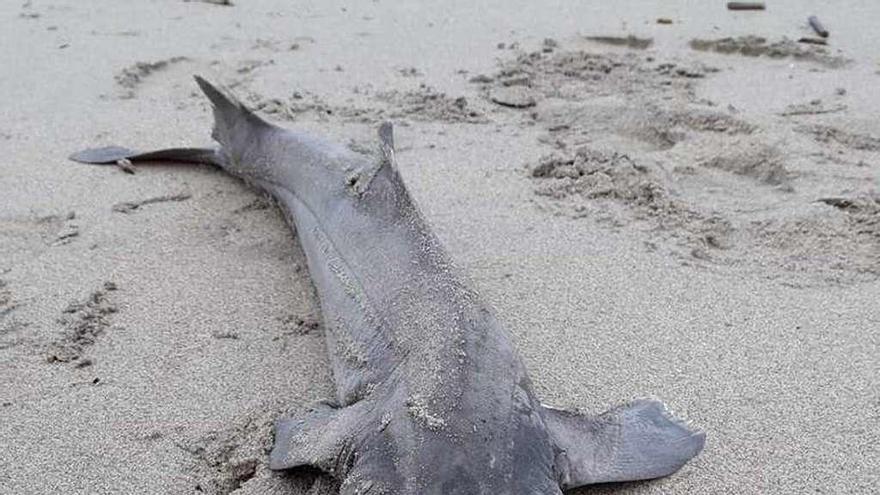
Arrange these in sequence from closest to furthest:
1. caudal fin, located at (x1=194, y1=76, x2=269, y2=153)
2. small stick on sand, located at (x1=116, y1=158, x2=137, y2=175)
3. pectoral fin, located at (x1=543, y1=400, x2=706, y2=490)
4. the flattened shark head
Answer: the flattened shark head → pectoral fin, located at (x1=543, y1=400, x2=706, y2=490) → caudal fin, located at (x1=194, y1=76, x2=269, y2=153) → small stick on sand, located at (x1=116, y1=158, x2=137, y2=175)

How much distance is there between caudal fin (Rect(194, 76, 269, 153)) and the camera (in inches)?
145

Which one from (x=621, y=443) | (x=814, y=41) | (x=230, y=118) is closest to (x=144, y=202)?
(x=230, y=118)

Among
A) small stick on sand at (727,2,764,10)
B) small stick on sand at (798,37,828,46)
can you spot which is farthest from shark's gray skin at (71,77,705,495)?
small stick on sand at (727,2,764,10)

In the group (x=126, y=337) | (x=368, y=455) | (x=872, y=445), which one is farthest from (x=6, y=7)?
(x=872, y=445)

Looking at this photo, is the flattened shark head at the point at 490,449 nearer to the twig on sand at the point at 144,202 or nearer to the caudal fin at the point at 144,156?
the twig on sand at the point at 144,202

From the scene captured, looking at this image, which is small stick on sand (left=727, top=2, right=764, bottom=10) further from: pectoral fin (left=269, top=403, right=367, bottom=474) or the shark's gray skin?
pectoral fin (left=269, top=403, right=367, bottom=474)

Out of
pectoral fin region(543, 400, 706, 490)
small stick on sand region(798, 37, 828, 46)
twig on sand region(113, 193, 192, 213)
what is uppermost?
small stick on sand region(798, 37, 828, 46)

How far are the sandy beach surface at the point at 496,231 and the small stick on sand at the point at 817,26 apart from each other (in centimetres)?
10

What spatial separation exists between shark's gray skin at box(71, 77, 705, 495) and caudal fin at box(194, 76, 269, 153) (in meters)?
0.99

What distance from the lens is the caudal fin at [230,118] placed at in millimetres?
3689

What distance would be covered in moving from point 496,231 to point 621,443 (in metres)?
1.39

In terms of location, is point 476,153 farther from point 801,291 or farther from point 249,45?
point 249,45

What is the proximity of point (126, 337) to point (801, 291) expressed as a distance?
2172 millimetres

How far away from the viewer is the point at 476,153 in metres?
4.07
